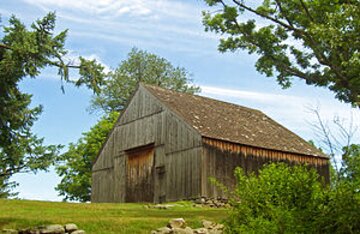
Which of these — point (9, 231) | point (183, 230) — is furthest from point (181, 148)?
point (9, 231)

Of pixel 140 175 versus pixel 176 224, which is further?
pixel 140 175

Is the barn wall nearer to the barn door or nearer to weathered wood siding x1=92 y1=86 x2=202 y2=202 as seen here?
weathered wood siding x1=92 y1=86 x2=202 y2=202

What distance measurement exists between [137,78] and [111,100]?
377 centimetres

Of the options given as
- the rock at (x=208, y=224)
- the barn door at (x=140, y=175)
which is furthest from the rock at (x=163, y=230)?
the barn door at (x=140, y=175)

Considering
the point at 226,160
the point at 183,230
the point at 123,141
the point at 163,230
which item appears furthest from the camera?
the point at 123,141

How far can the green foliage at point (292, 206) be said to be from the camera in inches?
358

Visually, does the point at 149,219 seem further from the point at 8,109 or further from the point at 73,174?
the point at 73,174

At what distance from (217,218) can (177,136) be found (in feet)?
40.1

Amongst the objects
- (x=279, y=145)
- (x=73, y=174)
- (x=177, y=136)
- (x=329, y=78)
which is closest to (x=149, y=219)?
(x=329, y=78)

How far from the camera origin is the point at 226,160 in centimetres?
3203

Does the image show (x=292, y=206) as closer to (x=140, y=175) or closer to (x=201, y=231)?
(x=201, y=231)

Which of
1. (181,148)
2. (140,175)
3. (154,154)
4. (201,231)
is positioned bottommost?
(201,231)

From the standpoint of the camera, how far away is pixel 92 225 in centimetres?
1823

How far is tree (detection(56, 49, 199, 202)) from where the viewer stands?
48.2 meters
